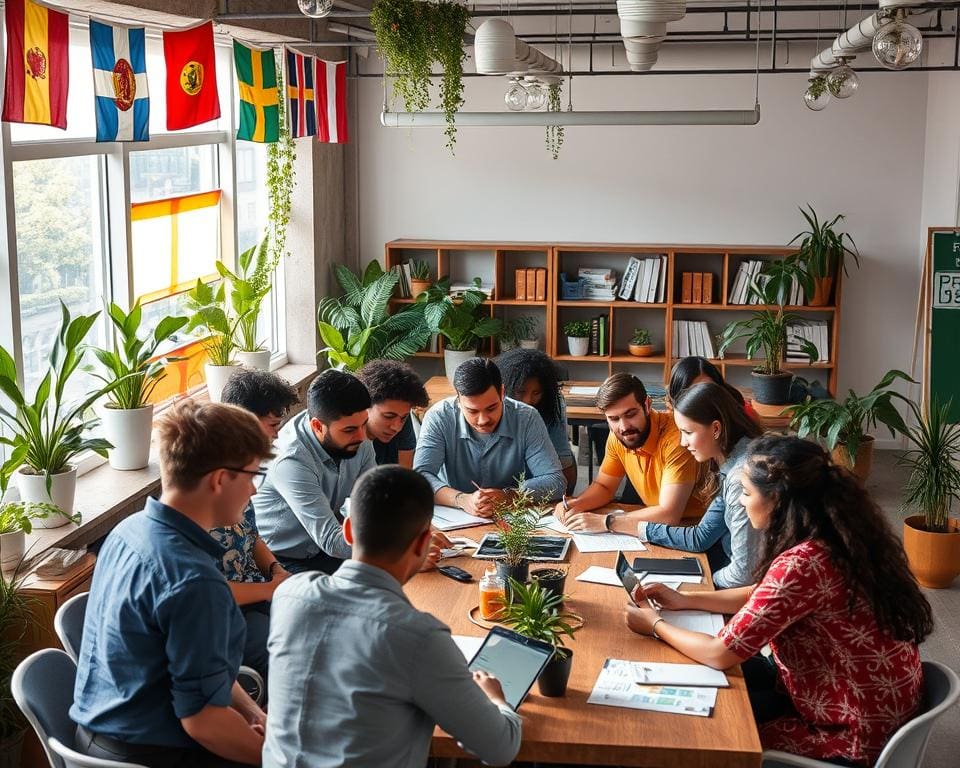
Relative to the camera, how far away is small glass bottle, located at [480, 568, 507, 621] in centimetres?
327

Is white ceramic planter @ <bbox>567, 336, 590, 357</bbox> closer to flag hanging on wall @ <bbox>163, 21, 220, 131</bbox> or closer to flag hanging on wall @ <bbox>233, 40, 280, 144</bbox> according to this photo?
flag hanging on wall @ <bbox>233, 40, 280, 144</bbox>

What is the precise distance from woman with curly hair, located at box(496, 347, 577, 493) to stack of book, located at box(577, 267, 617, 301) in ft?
11.5

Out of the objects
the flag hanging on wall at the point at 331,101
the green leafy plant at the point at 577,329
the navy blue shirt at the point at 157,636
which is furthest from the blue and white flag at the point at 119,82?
the green leafy plant at the point at 577,329

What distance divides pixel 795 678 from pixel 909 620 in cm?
33

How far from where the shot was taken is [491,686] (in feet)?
8.71

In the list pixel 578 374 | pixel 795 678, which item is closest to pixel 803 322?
pixel 578 374

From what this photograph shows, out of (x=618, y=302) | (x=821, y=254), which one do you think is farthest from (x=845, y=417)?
(x=618, y=302)

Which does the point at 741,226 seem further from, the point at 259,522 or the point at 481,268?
the point at 259,522

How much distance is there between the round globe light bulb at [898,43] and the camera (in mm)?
4520

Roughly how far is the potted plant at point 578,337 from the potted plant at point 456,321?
55 centimetres

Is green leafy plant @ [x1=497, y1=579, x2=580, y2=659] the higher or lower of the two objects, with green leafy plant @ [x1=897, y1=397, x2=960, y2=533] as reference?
higher

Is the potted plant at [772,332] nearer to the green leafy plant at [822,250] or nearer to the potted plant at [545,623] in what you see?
the green leafy plant at [822,250]

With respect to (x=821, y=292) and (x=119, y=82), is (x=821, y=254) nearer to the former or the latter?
(x=821, y=292)

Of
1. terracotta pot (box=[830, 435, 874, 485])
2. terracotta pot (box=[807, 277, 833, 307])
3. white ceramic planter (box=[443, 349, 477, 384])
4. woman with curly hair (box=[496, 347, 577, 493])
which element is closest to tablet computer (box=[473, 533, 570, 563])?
woman with curly hair (box=[496, 347, 577, 493])
